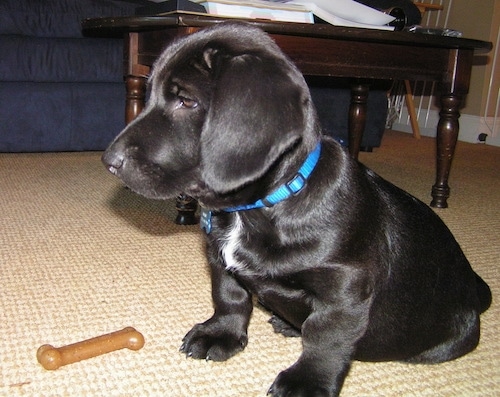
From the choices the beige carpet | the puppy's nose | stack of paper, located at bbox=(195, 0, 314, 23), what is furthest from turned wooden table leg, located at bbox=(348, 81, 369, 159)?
the puppy's nose

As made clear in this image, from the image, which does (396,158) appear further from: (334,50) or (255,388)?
(255,388)

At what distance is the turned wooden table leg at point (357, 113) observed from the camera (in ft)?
9.31

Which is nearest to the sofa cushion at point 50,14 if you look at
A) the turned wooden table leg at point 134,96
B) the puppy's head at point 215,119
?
the turned wooden table leg at point 134,96

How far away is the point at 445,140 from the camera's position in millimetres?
2367

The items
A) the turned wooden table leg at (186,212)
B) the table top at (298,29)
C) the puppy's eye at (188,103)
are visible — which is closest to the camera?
the puppy's eye at (188,103)

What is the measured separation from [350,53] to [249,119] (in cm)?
127

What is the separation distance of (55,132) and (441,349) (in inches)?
91.1

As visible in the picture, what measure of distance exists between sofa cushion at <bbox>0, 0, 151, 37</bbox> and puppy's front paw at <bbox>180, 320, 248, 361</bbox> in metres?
2.05

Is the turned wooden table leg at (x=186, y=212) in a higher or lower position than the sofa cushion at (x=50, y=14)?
lower

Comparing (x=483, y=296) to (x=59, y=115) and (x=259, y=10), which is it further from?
(x=59, y=115)

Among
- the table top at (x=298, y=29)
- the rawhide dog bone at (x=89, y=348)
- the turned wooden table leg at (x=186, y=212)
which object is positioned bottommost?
the turned wooden table leg at (x=186, y=212)

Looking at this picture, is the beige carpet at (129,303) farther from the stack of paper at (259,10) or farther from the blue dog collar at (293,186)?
the stack of paper at (259,10)

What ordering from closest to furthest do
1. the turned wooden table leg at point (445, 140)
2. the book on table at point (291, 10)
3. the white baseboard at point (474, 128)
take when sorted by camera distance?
the book on table at point (291, 10)
the turned wooden table leg at point (445, 140)
the white baseboard at point (474, 128)

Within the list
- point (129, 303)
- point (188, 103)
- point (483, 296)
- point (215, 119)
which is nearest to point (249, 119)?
point (215, 119)
